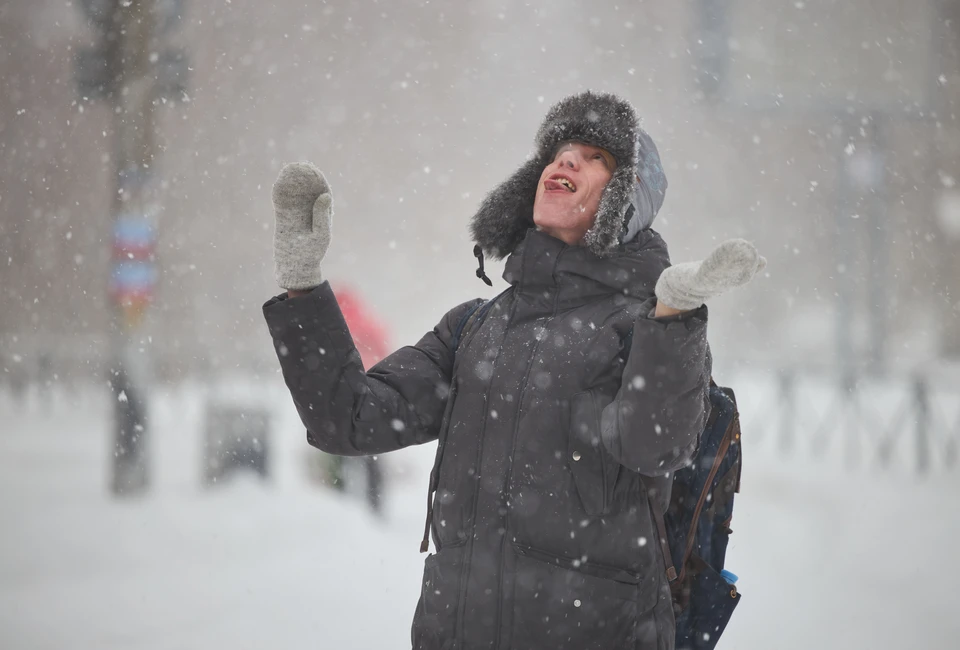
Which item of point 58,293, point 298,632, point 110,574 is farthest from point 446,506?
point 58,293

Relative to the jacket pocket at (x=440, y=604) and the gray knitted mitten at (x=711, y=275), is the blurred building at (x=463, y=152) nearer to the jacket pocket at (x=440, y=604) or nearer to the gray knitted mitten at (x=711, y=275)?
the jacket pocket at (x=440, y=604)

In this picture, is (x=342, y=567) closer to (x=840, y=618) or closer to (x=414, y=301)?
(x=840, y=618)

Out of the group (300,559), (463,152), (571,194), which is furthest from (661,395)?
(463,152)

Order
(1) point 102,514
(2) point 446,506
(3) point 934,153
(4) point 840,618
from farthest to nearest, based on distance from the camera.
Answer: (3) point 934,153 < (1) point 102,514 < (4) point 840,618 < (2) point 446,506

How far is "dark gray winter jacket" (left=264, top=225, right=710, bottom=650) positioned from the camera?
1344mm

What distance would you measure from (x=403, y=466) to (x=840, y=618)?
4.00 meters

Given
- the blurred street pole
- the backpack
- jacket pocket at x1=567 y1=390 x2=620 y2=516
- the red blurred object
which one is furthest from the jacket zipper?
the blurred street pole

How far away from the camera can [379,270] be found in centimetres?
1634

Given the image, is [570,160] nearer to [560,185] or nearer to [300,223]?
[560,185]

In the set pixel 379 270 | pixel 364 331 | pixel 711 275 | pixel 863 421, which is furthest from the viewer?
pixel 379 270

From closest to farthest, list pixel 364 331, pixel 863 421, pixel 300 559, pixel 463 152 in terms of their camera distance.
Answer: pixel 300 559 → pixel 364 331 → pixel 863 421 → pixel 463 152

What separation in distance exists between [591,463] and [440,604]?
0.39 metres

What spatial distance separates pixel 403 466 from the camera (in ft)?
22.7

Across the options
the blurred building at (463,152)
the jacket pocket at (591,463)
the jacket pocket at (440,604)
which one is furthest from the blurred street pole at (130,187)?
the jacket pocket at (591,463)
